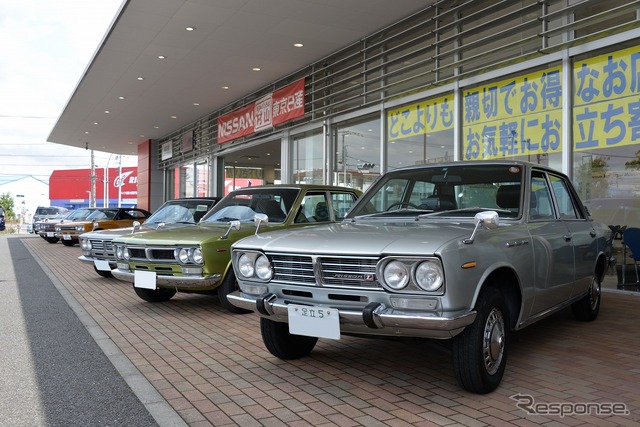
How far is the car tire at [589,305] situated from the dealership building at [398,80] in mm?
2481

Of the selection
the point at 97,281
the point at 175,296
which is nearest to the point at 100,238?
the point at 97,281

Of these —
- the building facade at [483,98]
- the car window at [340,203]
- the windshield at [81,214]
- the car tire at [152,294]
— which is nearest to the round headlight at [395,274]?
the car window at [340,203]

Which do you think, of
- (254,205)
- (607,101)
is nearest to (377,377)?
(254,205)

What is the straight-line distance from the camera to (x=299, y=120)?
15.3 metres

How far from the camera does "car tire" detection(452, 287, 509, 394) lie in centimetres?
336

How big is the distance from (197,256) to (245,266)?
7.00 ft

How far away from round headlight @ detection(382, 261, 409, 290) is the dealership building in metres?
5.82

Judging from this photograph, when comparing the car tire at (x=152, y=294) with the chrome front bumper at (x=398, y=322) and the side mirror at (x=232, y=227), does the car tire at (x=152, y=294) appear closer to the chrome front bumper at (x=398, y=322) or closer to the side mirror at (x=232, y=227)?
the side mirror at (x=232, y=227)

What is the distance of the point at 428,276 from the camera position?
3215 millimetres

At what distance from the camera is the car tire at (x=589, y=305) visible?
18.6 feet

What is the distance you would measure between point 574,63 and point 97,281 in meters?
8.92

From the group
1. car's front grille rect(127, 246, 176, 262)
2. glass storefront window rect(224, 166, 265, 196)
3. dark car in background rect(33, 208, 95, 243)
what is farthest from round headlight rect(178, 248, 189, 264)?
glass storefront window rect(224, 166, 265, 196)

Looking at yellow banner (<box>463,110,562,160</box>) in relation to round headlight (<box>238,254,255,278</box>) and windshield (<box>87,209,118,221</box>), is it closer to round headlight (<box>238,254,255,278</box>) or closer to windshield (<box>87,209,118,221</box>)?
round headlight (<box>238,254,255,278</box>)

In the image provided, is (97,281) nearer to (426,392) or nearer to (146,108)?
(426,392)
